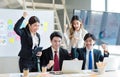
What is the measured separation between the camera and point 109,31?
184 inches

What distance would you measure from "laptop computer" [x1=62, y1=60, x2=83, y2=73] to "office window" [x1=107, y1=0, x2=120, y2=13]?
2910 mm

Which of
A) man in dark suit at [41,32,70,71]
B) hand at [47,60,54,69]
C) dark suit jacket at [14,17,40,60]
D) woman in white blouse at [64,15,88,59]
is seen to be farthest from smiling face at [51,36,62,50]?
woman in white blouse at [64,15,88,59]

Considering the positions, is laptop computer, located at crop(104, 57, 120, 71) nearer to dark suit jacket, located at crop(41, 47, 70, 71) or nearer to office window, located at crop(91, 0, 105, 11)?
dark suit jacket, located at crop(41, 47, 70, 71)

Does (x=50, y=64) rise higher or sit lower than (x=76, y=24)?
lower

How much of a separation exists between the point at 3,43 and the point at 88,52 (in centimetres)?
186

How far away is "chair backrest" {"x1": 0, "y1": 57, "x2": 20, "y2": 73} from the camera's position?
4211 mm

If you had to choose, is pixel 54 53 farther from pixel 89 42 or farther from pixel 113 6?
pixel 113 6

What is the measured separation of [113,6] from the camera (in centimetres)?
521

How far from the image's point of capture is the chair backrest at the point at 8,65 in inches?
166

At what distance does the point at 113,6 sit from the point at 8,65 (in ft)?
8.96

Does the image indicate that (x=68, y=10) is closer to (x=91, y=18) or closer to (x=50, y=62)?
(x=91, y=18)

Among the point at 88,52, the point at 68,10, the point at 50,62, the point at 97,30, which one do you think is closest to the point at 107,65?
the point at 88,52

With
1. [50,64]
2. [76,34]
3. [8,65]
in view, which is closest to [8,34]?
[8,65]

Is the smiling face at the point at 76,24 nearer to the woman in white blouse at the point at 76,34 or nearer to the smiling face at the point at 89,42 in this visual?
the woman in white blouse at the point at 76,34
